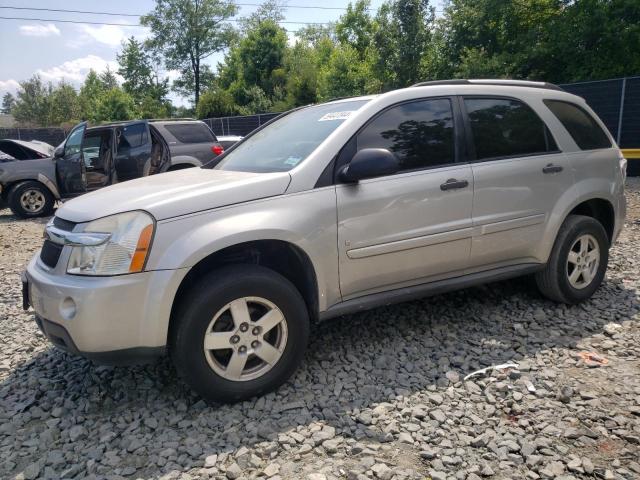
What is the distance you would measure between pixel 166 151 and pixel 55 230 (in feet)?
22.4

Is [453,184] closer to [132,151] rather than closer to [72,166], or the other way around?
[132,151]

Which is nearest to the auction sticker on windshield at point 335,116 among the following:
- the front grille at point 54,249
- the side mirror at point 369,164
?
the side mirror at point 369,164

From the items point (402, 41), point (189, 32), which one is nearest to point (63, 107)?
point (189, 32)

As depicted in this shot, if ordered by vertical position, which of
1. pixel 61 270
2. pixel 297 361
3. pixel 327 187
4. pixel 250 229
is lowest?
pixel 297 361

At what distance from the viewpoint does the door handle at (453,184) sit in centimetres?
338

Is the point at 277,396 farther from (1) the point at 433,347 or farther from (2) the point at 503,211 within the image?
(2) the point at 503,211

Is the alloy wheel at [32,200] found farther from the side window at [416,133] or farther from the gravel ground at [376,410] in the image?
the side window at [416,133]

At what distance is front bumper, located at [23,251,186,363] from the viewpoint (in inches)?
98.8

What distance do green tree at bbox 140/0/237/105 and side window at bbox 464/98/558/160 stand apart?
53183 millimetres

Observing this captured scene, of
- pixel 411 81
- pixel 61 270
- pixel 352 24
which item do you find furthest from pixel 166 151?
pixel 352 24

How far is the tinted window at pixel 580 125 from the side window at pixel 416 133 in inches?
44.0

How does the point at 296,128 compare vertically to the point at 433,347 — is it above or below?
above

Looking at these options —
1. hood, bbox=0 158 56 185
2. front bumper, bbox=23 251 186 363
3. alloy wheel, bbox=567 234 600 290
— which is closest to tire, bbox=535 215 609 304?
alloy wheel, bbox=567 234 600 290

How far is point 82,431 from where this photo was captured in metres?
2.69
